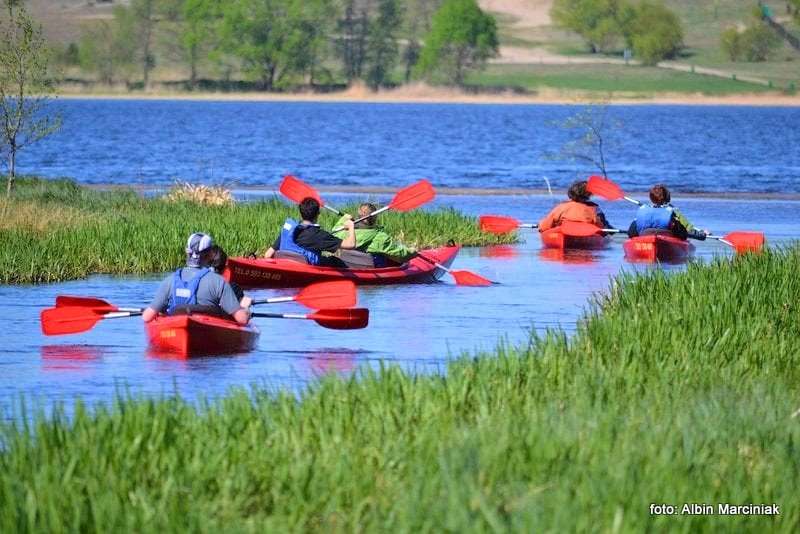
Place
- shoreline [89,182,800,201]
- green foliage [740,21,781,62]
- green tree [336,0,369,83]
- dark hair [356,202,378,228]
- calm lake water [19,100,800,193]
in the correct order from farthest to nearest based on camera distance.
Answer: green foliage [740,21,781,62], green tree [336,0,369,83], calm lake water [19,100,800,193], shoreline [89,182,800,201], dark hair [356,202,378,228]

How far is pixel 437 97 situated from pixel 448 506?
163607 mm

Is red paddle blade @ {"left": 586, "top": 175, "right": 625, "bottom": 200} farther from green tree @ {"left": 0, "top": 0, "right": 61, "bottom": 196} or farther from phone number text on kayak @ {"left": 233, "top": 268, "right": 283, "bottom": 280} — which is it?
phone number text on kayak @ {"left": 233, "top": 268, "right": 283, "bottom": 280}

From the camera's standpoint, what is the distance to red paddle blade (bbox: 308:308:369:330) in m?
16.3

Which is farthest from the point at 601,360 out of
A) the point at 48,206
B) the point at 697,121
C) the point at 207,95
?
the point at 207,95

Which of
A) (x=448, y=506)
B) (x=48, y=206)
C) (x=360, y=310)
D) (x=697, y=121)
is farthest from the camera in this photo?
(x=697, y=121)

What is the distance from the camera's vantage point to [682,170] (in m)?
62.0

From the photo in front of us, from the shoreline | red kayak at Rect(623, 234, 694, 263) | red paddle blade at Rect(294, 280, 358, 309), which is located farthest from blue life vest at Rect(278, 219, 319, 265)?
the shoreline

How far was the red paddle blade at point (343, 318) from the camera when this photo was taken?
16297 mm

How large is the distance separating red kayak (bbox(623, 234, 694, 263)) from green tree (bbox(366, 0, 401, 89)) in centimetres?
14629

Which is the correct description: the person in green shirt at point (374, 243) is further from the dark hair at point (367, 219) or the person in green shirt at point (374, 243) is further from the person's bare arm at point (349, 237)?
the person's bare arm at point (349, 237)

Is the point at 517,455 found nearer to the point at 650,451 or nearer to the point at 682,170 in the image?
the point at 650,451

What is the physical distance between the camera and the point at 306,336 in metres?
17.4

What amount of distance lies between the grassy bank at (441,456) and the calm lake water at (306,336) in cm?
141

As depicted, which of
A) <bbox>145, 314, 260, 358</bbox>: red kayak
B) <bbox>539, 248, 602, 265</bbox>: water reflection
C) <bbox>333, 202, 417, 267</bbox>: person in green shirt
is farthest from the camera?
<bbox>539, 248, 602, 265</bbox>: water reflection
